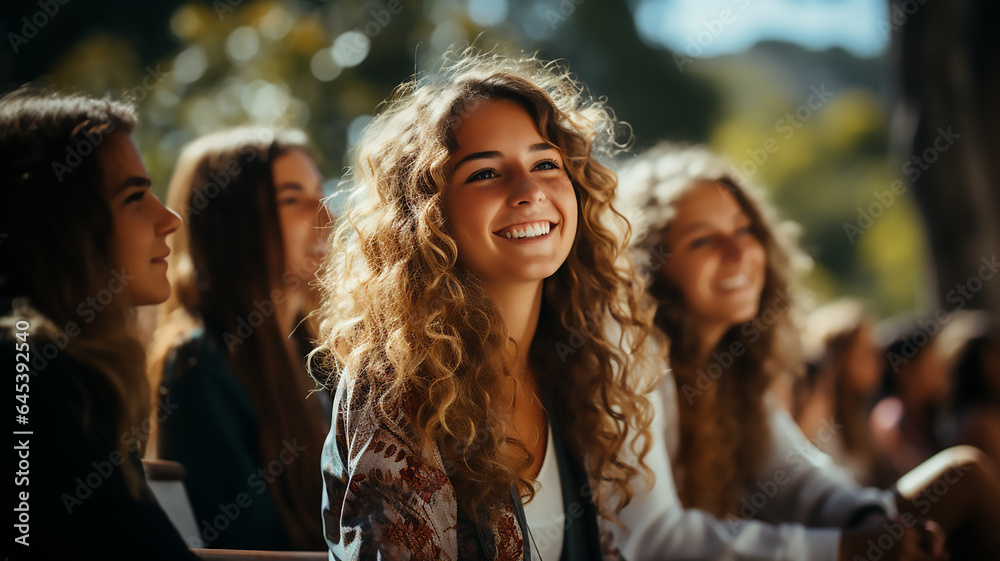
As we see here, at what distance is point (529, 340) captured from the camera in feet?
5.85

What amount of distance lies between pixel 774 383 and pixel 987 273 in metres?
2.39

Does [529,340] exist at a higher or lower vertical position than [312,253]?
lower

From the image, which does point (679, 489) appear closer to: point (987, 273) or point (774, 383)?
point (774, 383)

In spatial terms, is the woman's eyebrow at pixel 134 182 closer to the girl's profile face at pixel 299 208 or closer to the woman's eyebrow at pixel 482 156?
the girl's profile face at pixel 299 208

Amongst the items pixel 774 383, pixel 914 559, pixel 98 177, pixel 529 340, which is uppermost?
pixel 98 177

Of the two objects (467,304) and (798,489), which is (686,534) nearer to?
(798,489)

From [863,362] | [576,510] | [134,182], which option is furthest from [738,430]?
[134,182]

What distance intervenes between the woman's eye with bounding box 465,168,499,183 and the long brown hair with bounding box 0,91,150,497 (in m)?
0.94

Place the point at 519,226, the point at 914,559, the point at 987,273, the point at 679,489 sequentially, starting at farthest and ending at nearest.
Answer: the point at 987,273
the point at 679,489
the point at 914,559
the point at 519,226

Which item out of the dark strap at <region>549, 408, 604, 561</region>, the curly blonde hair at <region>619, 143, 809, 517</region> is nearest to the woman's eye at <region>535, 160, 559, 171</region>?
the dark strap at <region>549, 408, 604, 561</region>

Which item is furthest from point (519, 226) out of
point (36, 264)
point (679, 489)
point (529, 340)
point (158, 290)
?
point (679, 489)

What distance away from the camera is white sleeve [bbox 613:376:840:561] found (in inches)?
79.9

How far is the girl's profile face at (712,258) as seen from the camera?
239 cm

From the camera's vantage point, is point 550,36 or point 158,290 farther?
point 550,36
